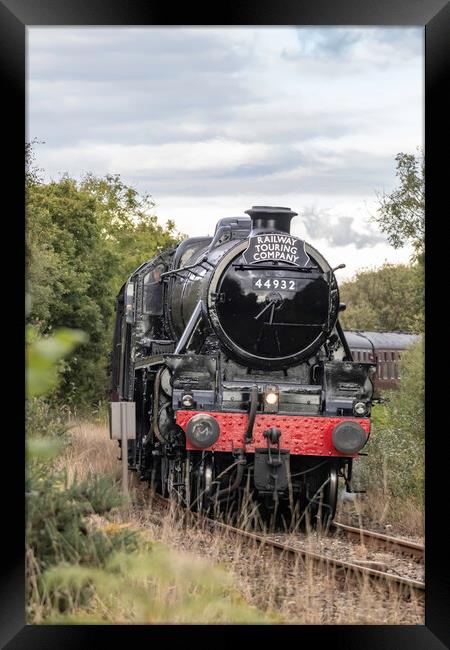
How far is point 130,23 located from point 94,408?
40.0ft

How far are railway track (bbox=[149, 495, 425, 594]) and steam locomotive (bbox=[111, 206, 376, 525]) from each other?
0.31 meters

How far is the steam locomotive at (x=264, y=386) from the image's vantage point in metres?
8.91

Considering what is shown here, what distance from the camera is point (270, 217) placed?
9633 millimetres

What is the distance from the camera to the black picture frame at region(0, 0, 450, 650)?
195 inches

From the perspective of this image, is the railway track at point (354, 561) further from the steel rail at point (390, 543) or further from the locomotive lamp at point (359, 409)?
the locomotive lamp at point (359, 409)

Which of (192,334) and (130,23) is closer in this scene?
(130,23)
